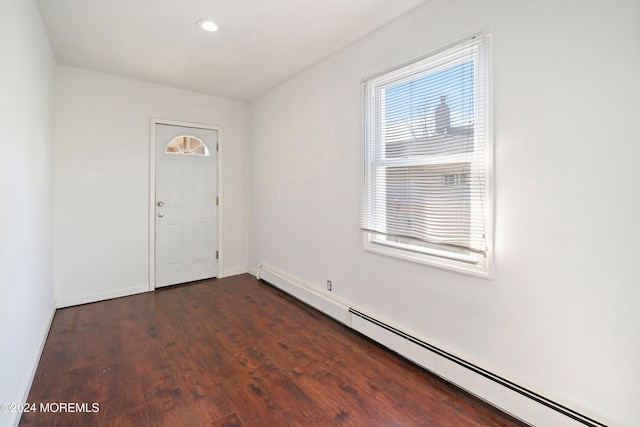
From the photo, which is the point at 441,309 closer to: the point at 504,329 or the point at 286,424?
the point at 504,329

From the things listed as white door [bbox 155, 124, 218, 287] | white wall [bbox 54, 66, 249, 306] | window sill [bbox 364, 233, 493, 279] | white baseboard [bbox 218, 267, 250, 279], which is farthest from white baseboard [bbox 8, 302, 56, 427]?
window sill [bbox 364, 233, 493, 279]

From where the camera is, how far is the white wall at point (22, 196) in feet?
5.07

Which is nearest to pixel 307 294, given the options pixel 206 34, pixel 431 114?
pixel 431 114

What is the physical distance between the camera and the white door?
3.99m

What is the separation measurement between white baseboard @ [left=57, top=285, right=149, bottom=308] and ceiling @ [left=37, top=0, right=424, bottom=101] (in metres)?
2.59

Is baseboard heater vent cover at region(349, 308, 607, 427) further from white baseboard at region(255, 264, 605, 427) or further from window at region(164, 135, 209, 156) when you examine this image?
window at region(164, 135, 209, 156)

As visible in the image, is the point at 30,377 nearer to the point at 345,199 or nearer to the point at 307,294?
the point at 307,294

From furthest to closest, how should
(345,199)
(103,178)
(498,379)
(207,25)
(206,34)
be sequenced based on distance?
(103,178), (345,199), (206,34), (207,25), (498,379)

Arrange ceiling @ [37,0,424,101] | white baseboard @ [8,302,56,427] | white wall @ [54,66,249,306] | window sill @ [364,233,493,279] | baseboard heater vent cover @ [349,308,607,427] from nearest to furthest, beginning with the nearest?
1. baseboard heater vent cover @ [349,308,607,427]
2. white baseboard @ [8,302,56,427]
3. window sill @ [364,233,493,279]
4. ceiling @ [37,0,424,101]
5. white wall @ [54,66,249,306]

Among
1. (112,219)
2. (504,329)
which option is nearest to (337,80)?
(504,329)

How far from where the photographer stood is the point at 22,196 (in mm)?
1922

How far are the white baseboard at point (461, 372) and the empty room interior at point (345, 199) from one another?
0.04ft

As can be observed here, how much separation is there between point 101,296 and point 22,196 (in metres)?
2.11

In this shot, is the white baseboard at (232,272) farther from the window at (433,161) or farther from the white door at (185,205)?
the window at (433,161)
